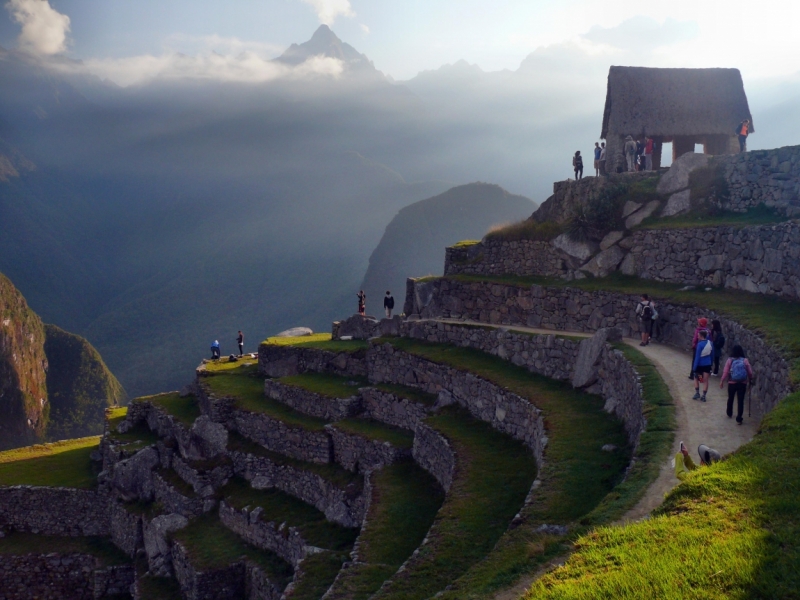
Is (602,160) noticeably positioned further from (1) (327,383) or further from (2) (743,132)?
(1) (327,383)

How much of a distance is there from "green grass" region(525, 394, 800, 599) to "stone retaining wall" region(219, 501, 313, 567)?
11.7m

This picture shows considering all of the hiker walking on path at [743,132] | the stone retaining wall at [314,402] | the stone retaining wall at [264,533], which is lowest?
the stone retaining wall at [264,533]

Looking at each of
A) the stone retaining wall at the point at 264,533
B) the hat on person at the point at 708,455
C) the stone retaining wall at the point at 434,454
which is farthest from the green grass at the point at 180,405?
the hat on person at the point at 708,455

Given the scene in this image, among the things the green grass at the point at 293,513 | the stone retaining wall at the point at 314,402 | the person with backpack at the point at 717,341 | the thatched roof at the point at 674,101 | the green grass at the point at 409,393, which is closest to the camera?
the person with backpack at the point at 717,341

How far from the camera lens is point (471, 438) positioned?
18.1m

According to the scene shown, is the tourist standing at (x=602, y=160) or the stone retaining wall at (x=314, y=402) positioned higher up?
the tourist standing at (x=602, y=160)

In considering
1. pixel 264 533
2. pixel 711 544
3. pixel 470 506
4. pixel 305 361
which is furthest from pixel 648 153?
pixel 711 544

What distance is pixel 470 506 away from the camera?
1424 cm

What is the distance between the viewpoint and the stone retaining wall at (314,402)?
918 inches

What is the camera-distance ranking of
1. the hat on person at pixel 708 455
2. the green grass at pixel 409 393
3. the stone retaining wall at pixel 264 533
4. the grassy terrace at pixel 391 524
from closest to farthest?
the hat on person at pixel 708 455
the grassy terrace at pixel 391 524
the stone retaining wall at pixel 264 533
the green grass at pixel 409 393

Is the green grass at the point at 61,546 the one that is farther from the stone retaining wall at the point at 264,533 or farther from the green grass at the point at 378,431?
the green grass at the point at 378,431

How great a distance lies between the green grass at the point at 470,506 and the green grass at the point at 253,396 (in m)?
5.69

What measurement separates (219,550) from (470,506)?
1021 cm

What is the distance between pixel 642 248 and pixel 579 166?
248 inches
